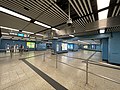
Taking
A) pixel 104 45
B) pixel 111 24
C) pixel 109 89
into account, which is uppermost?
pixel 111 24

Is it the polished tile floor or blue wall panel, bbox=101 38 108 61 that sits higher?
blue wall panel, bbox=101 38 108 61

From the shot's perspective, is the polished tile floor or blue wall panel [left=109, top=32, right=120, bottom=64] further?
blue wall panel [left=109, top=32, right=120, bottom=64]

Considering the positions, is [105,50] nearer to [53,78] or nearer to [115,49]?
[115,49]

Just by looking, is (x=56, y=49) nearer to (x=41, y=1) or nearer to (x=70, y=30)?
(x=70, y=30)

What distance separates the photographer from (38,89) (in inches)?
90.7

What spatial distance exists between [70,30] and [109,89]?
3.49 metres

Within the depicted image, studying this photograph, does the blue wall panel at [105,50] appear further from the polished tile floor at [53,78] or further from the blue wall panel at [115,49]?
the polished tile floor at [53,78]

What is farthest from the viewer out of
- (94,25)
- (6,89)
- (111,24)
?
(94,25)

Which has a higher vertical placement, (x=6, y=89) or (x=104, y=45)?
(x=104, y=45)

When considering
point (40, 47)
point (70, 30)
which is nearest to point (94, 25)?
point (70, 30)

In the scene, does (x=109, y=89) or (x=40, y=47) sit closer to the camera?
(x=109, y=89)

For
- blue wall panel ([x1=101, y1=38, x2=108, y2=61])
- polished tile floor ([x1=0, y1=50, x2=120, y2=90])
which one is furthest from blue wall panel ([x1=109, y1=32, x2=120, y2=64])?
polished tile floor ([x1=0, y1=50, x2=120, y2=90])

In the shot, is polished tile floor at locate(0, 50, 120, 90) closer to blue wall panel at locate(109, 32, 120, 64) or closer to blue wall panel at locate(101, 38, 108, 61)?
blue wall panel at locate(109, 32, 120, 64)

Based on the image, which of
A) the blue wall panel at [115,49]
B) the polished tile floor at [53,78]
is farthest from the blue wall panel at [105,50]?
the polished tile floor at [53,78]
